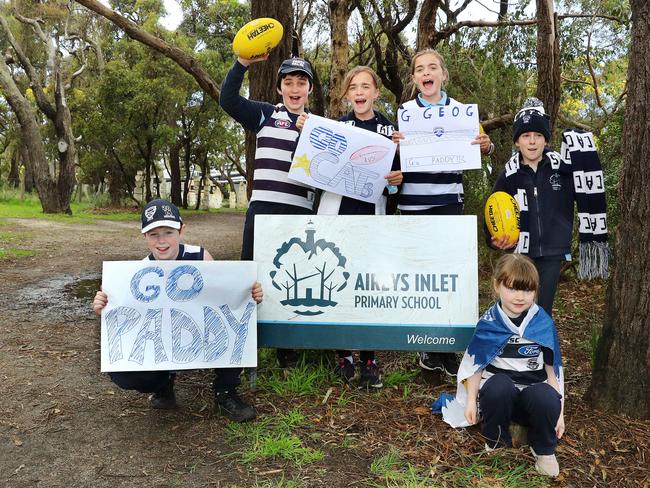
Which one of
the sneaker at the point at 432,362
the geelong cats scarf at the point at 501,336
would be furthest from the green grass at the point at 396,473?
the sneaker at the point at 432,362

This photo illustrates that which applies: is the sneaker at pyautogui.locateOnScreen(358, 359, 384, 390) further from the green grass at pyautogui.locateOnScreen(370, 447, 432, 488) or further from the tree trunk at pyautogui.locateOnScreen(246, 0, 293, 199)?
the tree trunk at pyautogui.locateOnScreen(246, 0, 293, 199)

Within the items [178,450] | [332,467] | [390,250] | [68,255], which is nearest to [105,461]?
[178,450]

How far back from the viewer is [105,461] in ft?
9.70

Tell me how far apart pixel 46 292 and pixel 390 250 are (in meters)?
5.26

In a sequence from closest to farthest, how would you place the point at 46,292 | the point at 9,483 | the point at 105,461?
the point at 9,483 < the point at 105,461 < the point at 46,292

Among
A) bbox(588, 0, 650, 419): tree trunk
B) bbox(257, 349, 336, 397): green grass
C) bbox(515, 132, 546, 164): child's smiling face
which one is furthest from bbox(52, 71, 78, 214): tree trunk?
bbox(588, 0, 650, 419): tree trunk

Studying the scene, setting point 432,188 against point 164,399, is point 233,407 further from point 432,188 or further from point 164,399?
point 432,188

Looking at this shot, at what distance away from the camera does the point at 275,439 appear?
124 inches

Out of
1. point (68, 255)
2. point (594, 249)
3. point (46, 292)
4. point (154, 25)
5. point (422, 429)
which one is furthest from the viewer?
point (154, 25)

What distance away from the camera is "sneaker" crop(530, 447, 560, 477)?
2.81m

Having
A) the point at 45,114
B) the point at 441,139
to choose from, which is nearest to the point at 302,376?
the point at 441,139

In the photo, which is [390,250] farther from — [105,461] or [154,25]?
[154,25]

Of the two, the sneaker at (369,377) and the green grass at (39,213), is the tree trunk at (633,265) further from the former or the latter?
the green grass at (39,213)

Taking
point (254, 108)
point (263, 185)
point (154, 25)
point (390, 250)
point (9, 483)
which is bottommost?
point (9, 483)
